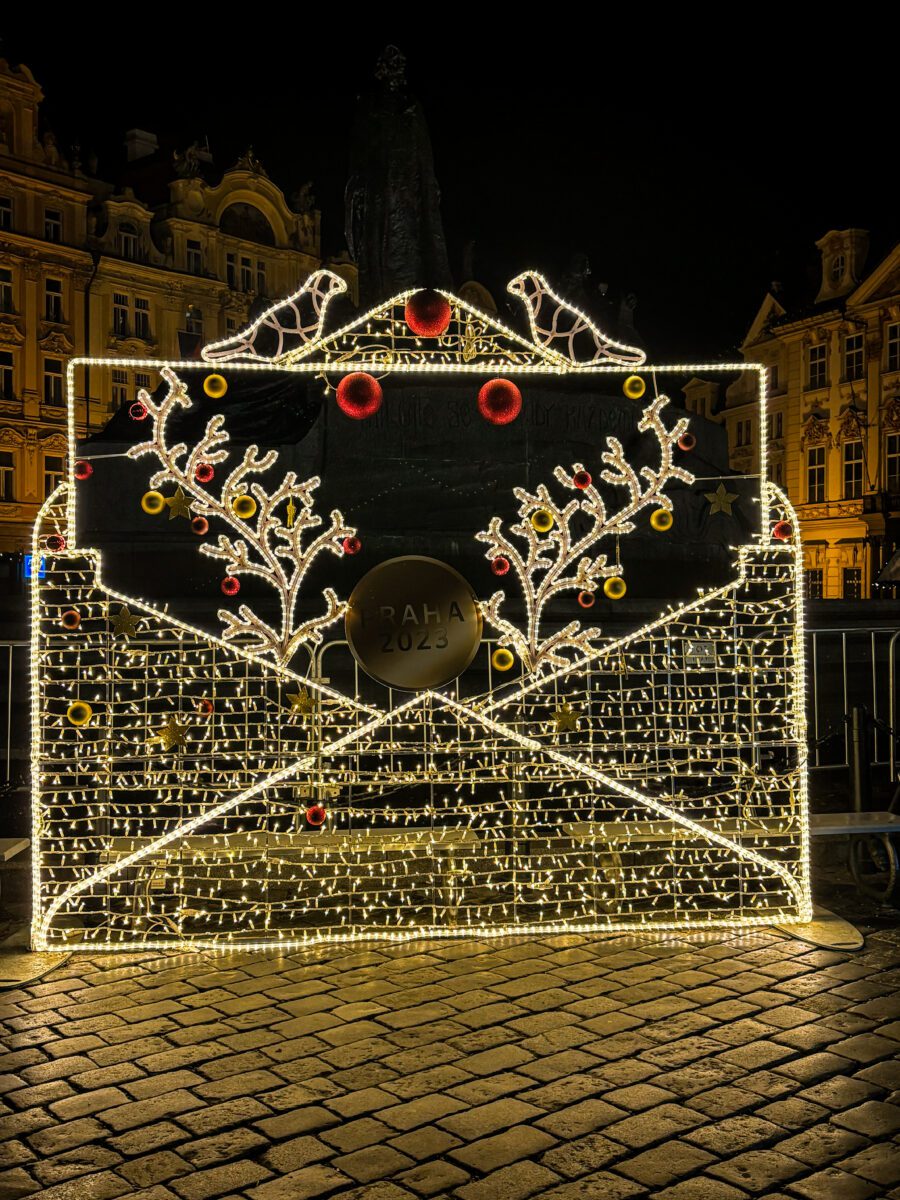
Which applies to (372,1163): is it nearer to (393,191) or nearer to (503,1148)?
(503,1148)

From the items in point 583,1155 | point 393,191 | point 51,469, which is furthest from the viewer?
point 51,469

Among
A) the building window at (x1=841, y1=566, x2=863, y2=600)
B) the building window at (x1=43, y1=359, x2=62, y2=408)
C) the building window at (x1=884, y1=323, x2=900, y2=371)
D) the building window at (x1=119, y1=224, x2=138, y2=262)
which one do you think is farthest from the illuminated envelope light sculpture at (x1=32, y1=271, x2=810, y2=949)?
the building window at (x1=119, y1=224, x2=138, y2=262)

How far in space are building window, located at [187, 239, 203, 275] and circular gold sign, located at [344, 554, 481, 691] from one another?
146 feet

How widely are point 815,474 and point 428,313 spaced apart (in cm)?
4229

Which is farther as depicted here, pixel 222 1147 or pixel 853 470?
pixel 853 470

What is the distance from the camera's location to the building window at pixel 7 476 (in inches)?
1607

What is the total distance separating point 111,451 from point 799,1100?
371 inches

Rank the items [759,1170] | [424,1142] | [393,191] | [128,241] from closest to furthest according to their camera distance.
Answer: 1. [759,1170]
2. [424,1142]
3. [393,191]
4. [128,241]

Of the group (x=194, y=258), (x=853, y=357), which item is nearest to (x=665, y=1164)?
(x=853, y=357)

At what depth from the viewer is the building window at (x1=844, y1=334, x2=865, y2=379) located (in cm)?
4459

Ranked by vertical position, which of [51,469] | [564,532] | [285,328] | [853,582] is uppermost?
[51,469]

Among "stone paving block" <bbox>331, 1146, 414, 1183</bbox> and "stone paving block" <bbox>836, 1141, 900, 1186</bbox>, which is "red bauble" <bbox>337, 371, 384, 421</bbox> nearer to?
"stone paving block" <bbox>331, 1146, 414, 1183</bbox>

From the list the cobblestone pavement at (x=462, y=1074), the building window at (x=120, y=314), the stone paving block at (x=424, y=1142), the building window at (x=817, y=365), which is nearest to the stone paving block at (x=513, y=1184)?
the cobblestone pavement at (x=462, y=1074)

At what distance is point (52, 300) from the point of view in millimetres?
43344
